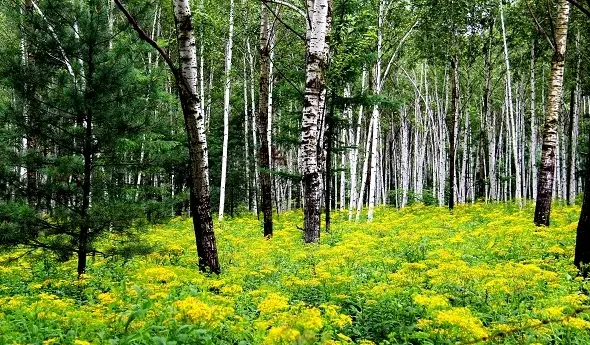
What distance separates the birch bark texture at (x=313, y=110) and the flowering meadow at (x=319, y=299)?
1.06m

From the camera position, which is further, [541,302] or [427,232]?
[427,232]

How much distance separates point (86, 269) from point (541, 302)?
7524 millimetres

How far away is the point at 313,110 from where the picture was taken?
9.91 metres

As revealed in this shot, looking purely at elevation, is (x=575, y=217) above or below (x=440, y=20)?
below

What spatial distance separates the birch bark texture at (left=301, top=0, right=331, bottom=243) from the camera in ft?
31.5

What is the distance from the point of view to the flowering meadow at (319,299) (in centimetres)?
420

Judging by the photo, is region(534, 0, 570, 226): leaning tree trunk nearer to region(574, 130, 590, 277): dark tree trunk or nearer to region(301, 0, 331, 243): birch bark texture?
region(574, 130, 590, 277): dark tree trunk

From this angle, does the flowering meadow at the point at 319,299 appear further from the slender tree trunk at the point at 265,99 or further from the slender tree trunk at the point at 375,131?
the slender tree trunk at the point at 375,131

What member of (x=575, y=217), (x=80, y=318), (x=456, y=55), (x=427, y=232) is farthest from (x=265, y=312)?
(x=456, y=55)

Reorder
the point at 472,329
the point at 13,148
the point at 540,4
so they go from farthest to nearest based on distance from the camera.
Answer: the point at 540,4 → the point at 13,148 → the point at 472,329

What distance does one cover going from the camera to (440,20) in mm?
21516

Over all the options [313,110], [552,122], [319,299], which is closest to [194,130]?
[319,299]

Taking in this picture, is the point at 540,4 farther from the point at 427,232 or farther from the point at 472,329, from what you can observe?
the point at 472,329

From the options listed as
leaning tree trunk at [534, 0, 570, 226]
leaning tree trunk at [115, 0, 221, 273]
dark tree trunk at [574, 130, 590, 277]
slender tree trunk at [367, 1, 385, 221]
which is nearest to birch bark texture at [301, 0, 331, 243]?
leaning tree trunk at [115, 0, 221, 273]
